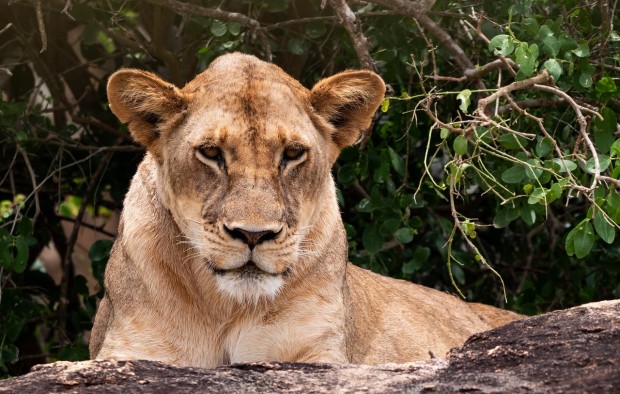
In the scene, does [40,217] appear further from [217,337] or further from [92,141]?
[217,337]

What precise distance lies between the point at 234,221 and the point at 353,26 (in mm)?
1277

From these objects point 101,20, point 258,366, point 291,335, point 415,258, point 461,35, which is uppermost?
point 101,20

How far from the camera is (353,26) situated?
14.2 ft

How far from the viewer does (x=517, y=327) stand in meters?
2.85

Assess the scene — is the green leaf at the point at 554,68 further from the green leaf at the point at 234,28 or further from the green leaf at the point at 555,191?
the green leaf at the point at 234,28

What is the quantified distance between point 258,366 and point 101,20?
2.83m

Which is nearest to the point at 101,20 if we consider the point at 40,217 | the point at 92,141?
the point at 92,141

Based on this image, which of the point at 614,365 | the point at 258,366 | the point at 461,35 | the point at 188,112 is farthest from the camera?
the point at 461,35

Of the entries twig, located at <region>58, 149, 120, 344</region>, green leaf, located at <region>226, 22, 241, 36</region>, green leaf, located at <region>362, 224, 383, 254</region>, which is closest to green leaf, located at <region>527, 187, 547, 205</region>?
green leaf, located at <region>362, 224, 383, 254</region>

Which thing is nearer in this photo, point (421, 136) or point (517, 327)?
point (517, 327)

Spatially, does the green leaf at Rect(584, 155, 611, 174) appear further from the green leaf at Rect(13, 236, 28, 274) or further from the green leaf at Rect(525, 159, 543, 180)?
the green leaf at Rect(13, 236, 28, 274)

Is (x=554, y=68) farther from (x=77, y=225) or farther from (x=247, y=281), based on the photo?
(x=77, y=225)

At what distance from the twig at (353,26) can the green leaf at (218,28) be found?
608mm

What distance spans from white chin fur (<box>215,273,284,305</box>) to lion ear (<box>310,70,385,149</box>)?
0.70 meters
